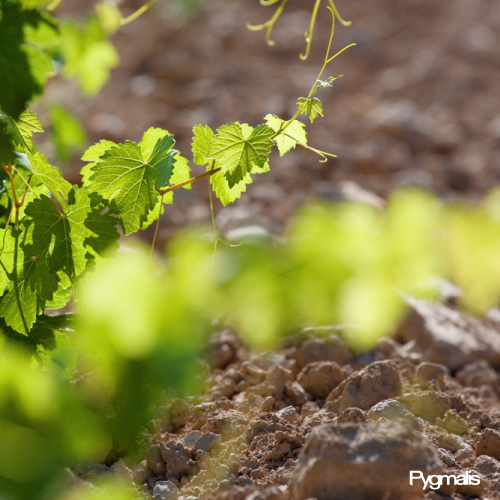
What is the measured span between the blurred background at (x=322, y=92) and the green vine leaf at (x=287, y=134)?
1.04 meters

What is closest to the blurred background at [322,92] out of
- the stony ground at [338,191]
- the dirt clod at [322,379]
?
the stony ground at [338,191]

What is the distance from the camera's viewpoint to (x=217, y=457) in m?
1.06

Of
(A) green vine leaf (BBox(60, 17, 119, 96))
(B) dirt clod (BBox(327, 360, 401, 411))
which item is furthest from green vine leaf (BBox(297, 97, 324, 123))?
(A) green vine leaf (BBox(60, 17, 119, 96))

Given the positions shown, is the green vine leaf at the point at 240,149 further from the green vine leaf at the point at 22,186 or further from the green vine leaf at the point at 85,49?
the green vine leaf at the point at 85,49

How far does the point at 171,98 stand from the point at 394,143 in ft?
3.47

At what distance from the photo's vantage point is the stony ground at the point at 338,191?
946mm

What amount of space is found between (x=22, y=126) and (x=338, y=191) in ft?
4.65

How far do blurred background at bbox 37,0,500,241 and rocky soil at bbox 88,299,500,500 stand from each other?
0.65 m

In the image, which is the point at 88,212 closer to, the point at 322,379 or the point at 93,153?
the point at 93,153

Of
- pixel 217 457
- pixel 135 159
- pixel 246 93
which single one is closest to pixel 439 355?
pixel 217 457

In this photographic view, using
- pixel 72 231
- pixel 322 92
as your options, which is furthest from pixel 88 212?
pixel 322 92

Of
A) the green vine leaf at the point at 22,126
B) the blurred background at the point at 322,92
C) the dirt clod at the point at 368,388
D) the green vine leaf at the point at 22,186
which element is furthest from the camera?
the blurred background at the point at 322,92

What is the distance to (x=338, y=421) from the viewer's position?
3.46 feet

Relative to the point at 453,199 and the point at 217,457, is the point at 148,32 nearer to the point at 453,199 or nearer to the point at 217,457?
the point at 453,199
